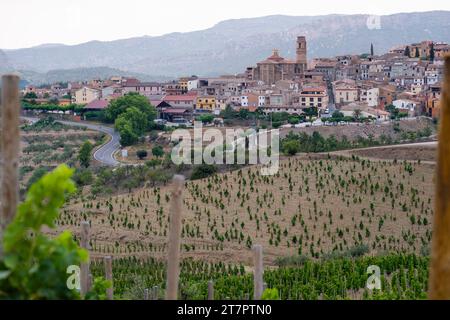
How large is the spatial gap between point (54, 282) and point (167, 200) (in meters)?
17.5

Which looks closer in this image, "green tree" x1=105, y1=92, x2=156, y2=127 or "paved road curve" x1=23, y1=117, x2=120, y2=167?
"paved road curve" x1=23, y1=117, x2=120, y2=167

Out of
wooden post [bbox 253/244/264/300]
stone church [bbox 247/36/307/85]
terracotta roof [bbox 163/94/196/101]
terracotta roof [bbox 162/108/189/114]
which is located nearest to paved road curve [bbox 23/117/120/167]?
terracotta roof [bbox 162/108/189/114]

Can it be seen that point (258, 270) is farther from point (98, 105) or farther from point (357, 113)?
point (98, 105)

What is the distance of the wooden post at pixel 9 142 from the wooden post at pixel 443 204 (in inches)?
106

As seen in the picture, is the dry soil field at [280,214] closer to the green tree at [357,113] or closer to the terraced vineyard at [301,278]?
the terraced vineyard at [301,278]

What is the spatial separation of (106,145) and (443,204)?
117 feet

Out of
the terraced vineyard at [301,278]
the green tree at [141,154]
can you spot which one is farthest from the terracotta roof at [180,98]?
the terraced vineyard at [301,278]

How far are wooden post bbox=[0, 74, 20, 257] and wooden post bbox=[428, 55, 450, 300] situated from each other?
2687 millimetres

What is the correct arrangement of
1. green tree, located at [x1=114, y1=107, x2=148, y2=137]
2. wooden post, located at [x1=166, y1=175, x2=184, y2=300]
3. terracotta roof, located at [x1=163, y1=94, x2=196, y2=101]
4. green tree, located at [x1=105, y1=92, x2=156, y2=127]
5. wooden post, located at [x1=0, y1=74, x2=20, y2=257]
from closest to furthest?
1. wooden post, located at [x1=0, y1=74, x2=20, y2=257]
2. wooden post, located at [x1=166, y1=175, x2=184, y2=300]
3. green tree, located at [x1=114, y1=107, x2=148, y2=137]
4. green tree, located at [x1=105, y1=92, x2=156, y2=127]
5. terracotta roof, located at [x1=163, y1=94, x2=196, y2=101]

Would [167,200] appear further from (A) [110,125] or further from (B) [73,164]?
(A) [110,125]

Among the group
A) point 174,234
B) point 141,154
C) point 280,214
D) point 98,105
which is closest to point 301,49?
point 98,105

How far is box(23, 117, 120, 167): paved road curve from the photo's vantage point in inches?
→ 1371

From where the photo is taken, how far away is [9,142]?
4.75 metres

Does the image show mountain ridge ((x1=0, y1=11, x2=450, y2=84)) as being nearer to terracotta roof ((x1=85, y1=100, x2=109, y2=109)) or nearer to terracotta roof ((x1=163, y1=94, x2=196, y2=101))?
terracotta roof ((x1=85, y1=100, x2=109, y2=109))
